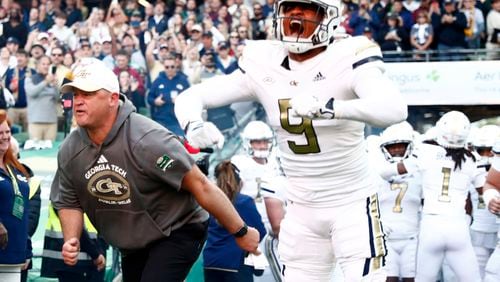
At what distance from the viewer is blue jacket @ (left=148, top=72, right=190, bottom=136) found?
39.5 ft

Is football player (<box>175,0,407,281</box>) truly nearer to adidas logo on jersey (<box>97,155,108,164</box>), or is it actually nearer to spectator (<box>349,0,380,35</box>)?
adidas logo on jersey (<box>97,155,108,164</box>)

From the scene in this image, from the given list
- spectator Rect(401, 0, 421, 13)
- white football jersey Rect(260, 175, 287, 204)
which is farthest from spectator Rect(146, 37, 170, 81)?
white football jersey Rect(260, 175, 287, 204)

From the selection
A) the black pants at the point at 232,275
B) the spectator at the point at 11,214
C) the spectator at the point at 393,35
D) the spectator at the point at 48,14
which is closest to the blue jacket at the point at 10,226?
the spectator at the point at 11,214

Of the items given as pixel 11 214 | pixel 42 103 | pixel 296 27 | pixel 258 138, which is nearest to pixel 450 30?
pixel 42 103

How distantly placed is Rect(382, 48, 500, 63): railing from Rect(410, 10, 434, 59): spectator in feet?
1.16

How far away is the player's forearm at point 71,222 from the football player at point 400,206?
3485 millimetres

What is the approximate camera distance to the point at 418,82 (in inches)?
507

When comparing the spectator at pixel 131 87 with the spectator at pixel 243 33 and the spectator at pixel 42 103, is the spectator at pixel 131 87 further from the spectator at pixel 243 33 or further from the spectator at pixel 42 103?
the spectator at pixel 243 33

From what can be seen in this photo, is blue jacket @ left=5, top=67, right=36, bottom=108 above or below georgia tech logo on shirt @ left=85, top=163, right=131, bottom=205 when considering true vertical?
below

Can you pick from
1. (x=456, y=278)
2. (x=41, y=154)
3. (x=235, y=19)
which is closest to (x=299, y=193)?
(x=456, y=278)

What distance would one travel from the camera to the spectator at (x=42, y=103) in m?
12.6

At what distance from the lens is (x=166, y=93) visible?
1226cm

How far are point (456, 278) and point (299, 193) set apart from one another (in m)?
3.55

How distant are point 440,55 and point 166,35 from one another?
3.59m
